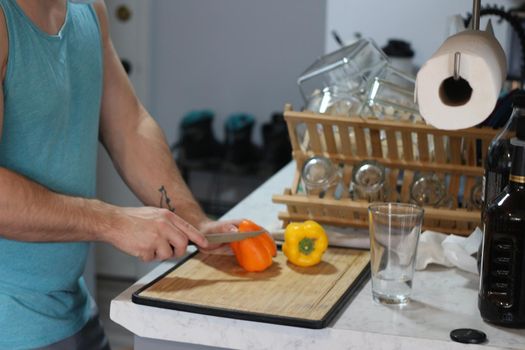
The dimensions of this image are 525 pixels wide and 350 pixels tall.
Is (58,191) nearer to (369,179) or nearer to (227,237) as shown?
(227,237)

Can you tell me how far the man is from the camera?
4.97ft

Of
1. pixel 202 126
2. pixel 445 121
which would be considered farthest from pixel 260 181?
pixel 445 121

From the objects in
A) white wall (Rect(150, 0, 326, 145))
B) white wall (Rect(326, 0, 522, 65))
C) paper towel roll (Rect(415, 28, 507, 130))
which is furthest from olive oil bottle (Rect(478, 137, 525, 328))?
white wall (Rect(150, 0, 326, 145))

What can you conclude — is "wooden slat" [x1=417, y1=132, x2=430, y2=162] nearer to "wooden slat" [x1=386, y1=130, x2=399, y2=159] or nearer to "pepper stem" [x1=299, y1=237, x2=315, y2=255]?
"wooden slat" [x1=386, y1=130, x2=399, y2=159]

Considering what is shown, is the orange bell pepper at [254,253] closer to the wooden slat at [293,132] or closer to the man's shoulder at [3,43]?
the wooden slat at [293,132]

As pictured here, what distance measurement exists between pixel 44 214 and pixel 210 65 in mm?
3224

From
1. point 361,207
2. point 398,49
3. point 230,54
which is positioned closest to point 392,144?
point 361,207

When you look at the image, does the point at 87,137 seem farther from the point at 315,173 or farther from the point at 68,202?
the point at 315,173

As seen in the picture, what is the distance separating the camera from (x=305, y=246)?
5.24 feet

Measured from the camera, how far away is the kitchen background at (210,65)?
175 inches

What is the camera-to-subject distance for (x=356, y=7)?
304cm

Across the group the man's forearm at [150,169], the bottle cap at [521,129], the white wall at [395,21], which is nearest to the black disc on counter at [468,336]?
the bottle cap at [521,129]

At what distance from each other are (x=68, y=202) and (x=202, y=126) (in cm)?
295

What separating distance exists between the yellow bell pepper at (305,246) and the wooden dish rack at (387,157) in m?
0.18
